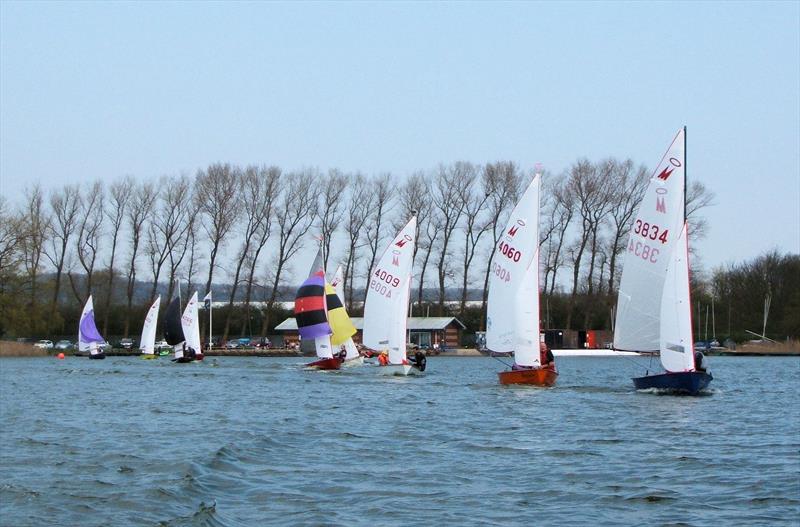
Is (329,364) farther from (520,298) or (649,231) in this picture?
(649,231)

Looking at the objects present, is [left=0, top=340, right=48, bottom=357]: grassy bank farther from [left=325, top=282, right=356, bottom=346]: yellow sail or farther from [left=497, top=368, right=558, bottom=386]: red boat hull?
[left=497, top=368, right=558, bottom=386]: red boat hull

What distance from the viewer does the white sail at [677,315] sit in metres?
27.4

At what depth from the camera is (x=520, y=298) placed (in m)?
31.9

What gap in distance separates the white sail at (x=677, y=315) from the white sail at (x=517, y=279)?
188 inches

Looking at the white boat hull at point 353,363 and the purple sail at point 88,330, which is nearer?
the white boat hull at point 353,363

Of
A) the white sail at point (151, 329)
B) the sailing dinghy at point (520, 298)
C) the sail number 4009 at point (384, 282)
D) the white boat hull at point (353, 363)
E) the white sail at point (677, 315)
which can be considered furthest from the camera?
the white sail at point (151, 329)

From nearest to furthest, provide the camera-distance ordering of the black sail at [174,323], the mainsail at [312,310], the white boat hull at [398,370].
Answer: the white boat hull at [398,370] < the mainsail at [312,310] < the black sail at [174,323]

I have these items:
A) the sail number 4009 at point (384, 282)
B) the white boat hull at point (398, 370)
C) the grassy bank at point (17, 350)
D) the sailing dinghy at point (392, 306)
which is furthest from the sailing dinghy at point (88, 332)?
the white boat hull at point (398, 370)

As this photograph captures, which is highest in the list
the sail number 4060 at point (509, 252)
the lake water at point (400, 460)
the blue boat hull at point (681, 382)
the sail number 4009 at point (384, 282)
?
the sail number 4060 at point (509, 252)

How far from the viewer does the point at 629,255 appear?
1144 inches

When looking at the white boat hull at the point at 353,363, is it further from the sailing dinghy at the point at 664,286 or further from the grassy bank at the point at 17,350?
the grassy bank at the point at 17,350

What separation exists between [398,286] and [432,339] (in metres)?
44.7

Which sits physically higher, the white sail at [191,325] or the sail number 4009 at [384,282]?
the sail number 4009 at [384,282]

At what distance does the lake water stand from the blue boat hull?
13.9 inches
